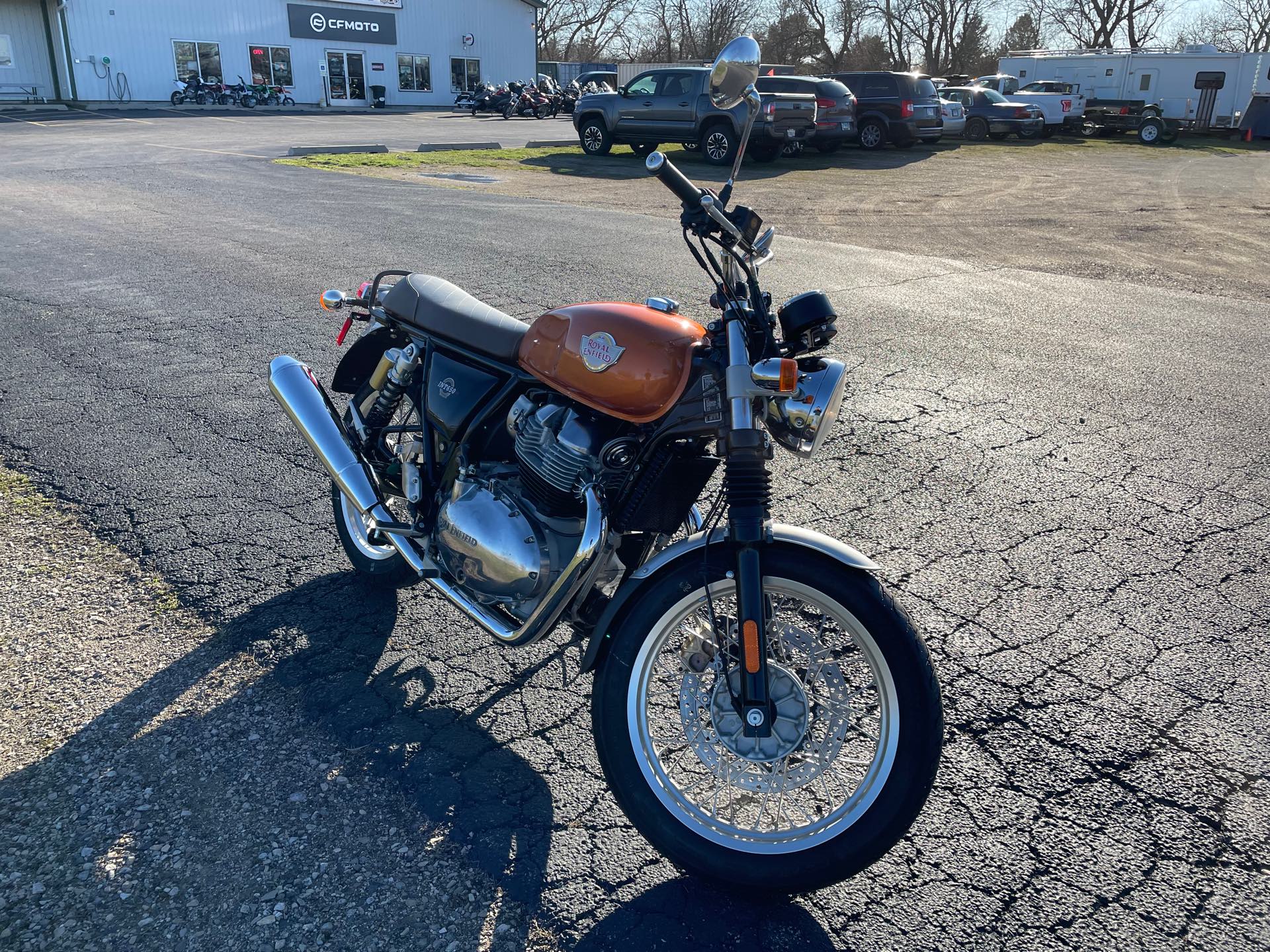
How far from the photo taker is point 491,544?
10.1 feet

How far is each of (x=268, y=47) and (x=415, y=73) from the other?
7.66 metres

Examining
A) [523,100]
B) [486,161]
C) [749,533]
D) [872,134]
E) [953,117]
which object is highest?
[523,100]

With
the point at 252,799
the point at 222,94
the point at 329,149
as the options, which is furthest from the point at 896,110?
the point at 222,94

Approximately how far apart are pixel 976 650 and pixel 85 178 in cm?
1651

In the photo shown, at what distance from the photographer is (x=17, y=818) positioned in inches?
108

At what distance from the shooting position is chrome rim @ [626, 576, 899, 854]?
8.13ft

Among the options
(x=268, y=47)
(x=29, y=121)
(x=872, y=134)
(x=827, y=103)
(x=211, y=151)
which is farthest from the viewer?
(x=268, y=47)

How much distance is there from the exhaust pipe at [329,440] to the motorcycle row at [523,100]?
39495 millimetres

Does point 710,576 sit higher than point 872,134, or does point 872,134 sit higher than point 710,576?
point 872,134

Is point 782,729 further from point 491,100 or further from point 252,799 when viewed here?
point 491,100

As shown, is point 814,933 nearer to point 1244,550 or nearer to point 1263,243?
point 1244,550

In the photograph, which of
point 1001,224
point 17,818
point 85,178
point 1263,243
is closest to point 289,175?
point 85,178

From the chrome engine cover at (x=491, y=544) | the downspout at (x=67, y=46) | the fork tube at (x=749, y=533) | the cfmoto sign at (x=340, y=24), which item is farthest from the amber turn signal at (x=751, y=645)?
the cfmoto sign at (x=340, y=24)

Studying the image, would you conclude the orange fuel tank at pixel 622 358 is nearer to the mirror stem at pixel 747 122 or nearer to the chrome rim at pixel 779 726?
the mirror stem at pixel 747 122
